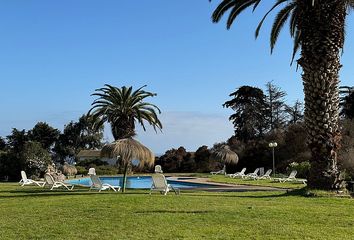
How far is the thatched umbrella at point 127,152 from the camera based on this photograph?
1830cm

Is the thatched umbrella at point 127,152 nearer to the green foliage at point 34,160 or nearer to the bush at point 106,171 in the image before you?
the green foliage at point 34,160

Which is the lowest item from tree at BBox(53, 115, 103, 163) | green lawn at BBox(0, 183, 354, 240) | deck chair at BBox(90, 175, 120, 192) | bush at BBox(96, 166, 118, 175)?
green lawn at BBox(0, 183, 354, 240)

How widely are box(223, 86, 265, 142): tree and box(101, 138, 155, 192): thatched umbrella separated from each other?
142ft

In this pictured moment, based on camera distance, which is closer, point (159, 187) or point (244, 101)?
point (159, 187)

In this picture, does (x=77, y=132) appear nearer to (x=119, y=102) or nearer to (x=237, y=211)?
(x=119, y=102)

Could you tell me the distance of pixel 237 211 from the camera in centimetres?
984

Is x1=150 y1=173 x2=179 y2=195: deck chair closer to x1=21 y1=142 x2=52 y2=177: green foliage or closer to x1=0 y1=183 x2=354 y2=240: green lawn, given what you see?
x1=0 y1=183 x2=354 y2=240: green lawn

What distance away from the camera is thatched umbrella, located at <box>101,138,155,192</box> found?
1830 cm

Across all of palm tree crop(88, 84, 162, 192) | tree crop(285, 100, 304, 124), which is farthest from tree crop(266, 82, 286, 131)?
palm tree crop(88, 84, 162, 192)

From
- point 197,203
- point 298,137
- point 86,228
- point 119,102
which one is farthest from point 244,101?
point 86,228

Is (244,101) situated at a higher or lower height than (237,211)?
higher

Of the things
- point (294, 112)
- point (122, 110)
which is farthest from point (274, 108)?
point (122, 110)

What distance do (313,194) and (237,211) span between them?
5233mm

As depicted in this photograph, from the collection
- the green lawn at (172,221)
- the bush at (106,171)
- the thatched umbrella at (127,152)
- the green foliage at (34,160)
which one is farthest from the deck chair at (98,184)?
the bush at (106,171)
